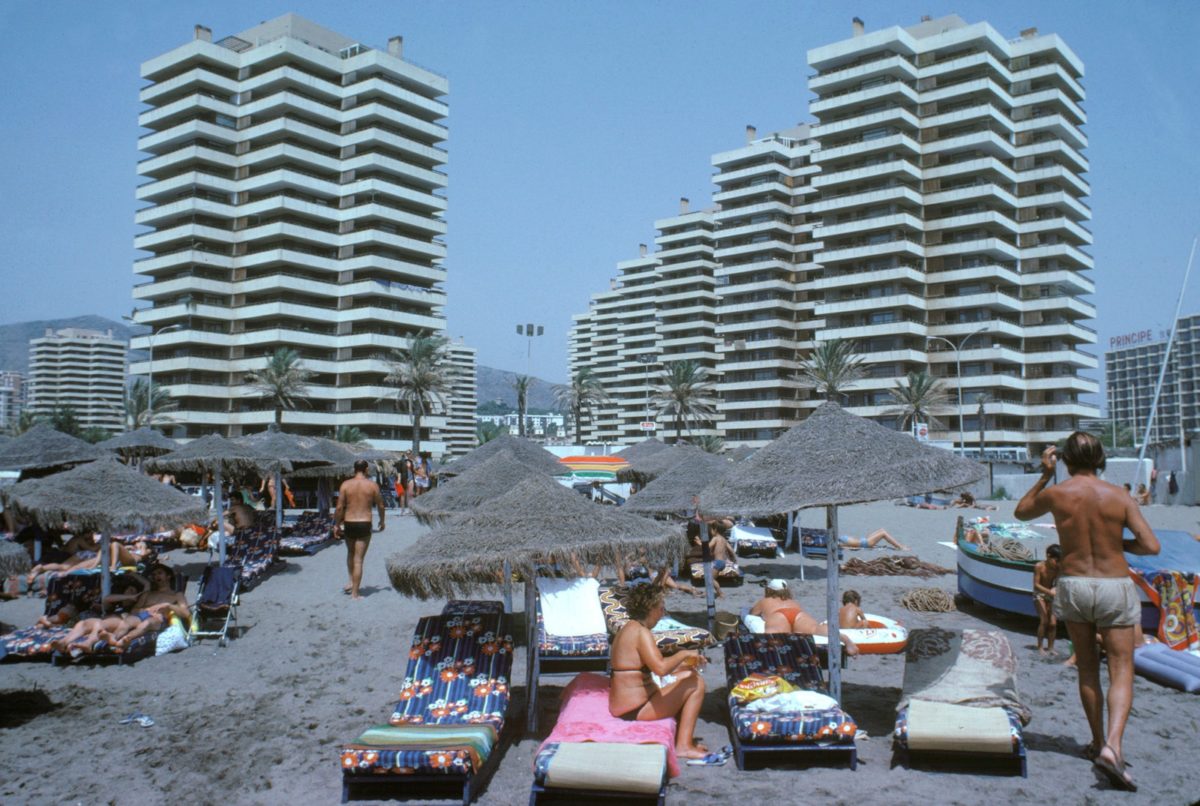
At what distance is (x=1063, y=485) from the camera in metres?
5.32

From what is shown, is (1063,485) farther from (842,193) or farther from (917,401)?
(842,193)

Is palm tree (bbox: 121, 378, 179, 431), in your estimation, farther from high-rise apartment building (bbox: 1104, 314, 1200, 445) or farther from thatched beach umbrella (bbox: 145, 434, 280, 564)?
high-rise apartment building (bbox: 1104, 314, 1200, 445)

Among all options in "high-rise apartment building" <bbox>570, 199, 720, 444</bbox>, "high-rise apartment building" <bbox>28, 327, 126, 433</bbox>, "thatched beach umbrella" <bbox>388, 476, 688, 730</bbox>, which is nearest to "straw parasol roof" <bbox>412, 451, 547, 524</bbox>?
"thatched beach umbrella" <bbox>388, 476, 688, 730</bbox>

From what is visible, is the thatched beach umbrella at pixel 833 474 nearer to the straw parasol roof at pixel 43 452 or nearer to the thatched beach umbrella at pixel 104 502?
the thatched beach umbrella at pixel 104 502

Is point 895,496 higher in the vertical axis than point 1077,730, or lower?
higher

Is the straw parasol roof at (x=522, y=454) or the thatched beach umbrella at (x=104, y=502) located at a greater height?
the straw parasol roof at (x=522, y=454)

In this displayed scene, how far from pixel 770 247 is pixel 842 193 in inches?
462

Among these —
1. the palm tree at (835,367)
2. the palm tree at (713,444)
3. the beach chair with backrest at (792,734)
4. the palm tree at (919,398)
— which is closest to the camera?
the beach chair with backrest at (792,734)

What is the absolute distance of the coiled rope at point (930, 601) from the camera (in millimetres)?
11898

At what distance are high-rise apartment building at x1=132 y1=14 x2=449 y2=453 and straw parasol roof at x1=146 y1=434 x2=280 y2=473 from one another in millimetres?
51980

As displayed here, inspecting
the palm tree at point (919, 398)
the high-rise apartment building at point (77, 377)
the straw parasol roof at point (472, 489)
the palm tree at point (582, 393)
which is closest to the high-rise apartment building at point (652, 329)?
the palm tree at point (582, 393)

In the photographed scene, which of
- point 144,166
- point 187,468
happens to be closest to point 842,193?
point 144,166

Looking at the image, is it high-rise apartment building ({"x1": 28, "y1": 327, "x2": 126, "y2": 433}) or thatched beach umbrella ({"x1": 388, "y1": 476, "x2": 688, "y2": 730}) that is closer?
thatched beach umbrella ({"x1": 388, "y1": 476, "x2": 688, "y2": 730})

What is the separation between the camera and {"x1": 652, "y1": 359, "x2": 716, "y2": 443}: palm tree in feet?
276
